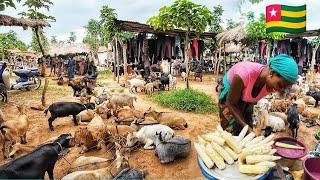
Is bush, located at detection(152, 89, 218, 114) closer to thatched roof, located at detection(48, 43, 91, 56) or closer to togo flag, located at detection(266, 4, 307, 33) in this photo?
togo flag, located at detection(266, 4, 307, 33)

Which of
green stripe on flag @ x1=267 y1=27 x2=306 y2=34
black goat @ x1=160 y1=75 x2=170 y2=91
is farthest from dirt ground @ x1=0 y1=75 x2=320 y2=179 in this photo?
green stripe on flag @ x1=267 y1=27 x2=306 y2=34

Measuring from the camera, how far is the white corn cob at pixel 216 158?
211 cm

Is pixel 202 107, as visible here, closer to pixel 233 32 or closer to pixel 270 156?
pixel 270 156

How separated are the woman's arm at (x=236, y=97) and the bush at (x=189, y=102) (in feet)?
22.4

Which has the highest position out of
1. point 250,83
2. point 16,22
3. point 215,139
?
point 16,22

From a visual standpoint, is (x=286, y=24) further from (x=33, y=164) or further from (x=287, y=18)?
(x=33, y=164)

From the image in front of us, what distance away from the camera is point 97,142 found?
253 inches

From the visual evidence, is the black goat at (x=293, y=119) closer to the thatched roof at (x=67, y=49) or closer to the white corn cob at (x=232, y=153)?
the white corn cob at (x=232, y=153)

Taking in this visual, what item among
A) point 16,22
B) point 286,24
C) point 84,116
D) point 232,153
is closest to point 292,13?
point 286,24

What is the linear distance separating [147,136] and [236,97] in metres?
3.74

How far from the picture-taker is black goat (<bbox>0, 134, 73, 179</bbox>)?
3901 mm

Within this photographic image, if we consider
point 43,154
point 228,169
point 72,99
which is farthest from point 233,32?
point 228,169

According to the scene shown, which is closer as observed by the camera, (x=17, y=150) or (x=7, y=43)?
(x=17, y=150)

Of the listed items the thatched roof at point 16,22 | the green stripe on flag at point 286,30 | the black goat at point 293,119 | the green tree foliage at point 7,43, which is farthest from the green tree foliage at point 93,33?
the black goat at point 293,119
